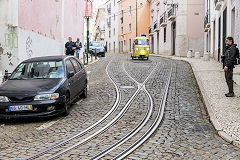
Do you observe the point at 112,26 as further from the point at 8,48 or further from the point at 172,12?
the point at 8,48

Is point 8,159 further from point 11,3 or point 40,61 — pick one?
point 11,3

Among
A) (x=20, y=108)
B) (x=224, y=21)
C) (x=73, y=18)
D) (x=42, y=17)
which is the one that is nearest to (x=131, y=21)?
(x=73, y=18)

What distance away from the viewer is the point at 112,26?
2613 inches

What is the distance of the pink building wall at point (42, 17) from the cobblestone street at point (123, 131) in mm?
5757

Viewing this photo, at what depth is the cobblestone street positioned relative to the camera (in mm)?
5098

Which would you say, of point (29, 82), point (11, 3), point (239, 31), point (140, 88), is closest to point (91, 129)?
point (29, 82)

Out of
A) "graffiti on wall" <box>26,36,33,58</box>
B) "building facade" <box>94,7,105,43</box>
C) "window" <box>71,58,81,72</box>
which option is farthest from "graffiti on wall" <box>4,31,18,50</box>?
"building facade" <box>94,7,105,43</box>

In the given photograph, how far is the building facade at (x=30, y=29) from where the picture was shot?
13.0 meters

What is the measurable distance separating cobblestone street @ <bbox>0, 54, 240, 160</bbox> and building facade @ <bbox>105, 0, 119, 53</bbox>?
53.6m

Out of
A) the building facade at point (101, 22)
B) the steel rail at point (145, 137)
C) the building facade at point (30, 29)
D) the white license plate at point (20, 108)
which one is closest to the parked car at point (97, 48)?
the building facade at point (30, 29)

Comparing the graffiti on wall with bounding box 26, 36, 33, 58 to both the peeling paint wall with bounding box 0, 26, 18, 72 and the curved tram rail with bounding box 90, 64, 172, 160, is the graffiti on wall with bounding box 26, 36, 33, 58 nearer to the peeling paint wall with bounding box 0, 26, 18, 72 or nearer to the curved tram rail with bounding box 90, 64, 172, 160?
the peeling paint wall with bounding box 0, 26, 18, 72

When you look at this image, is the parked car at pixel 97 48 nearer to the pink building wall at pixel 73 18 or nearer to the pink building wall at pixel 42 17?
the pink building wall at pixel 73 18

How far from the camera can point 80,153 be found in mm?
5020

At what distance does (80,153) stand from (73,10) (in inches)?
891
